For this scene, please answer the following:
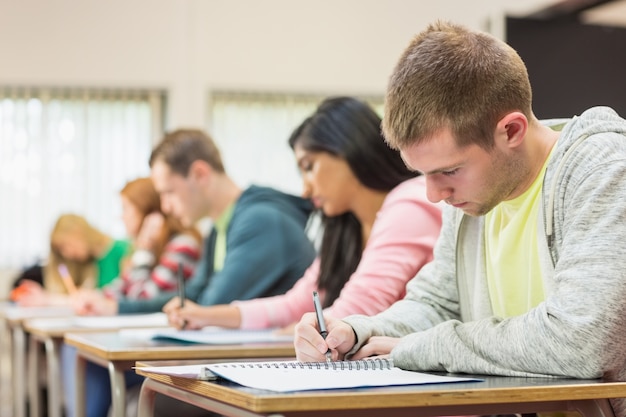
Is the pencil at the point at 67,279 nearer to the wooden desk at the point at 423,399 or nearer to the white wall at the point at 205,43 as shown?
the white wall at the point at 205,43

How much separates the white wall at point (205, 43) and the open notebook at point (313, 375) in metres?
4.85

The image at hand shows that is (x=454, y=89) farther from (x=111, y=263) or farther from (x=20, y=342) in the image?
(x=111, y=263)

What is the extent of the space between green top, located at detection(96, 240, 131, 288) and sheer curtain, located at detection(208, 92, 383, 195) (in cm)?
135

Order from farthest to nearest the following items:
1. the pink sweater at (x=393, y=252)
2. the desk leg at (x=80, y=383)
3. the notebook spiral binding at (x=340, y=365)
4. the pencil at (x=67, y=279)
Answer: the pencil at (x=67, y=279) → the desk leg at (x=80, y=383) → the pink sweater at (x=393, y=252) → the notebook spiral binding at (x=340, y=365)

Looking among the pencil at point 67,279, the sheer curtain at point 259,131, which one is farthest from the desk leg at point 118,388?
the sheer curtain at point 259,131

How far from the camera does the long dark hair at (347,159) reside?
2318mm

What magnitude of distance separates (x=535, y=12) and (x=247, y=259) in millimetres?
1375

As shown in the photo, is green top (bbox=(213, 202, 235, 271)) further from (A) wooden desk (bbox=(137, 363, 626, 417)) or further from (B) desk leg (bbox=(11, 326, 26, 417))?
(A) wooden desk (bbox=(137, 363, 626, 417))

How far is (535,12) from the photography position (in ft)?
11.4

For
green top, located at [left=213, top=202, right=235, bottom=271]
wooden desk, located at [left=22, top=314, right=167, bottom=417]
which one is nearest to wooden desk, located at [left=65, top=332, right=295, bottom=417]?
wooden desk, located at [left=22, top=314, right=167, bottom=417]

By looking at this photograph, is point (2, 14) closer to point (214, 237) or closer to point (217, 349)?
point (214, 237)

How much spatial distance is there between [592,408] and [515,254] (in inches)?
16.3

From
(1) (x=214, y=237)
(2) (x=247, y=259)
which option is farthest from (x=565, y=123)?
(1) (x=214, y=237)

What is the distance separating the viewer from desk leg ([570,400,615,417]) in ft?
3.80
